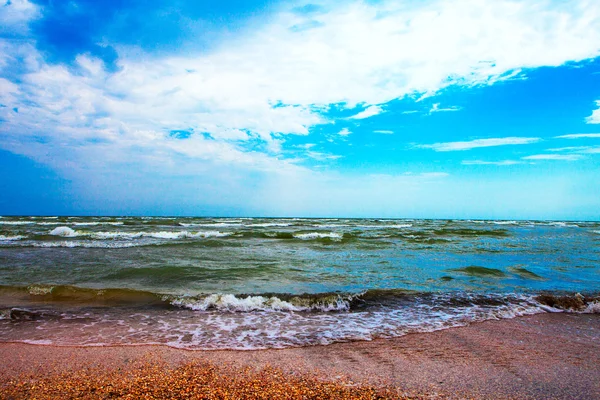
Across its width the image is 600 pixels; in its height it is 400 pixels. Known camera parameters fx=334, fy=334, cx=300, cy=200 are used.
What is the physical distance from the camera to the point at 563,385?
348 cm

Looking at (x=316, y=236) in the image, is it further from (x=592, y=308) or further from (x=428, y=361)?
(x=428, y=361)

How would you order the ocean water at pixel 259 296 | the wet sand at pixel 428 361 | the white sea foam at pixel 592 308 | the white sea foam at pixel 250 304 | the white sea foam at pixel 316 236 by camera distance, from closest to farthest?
the wet sand at pixel 428 361 → the ocean water at pixel 259 296 → the white sea foam at pixel 592 308 → the white sea foam at pixel 250 304 → the white sea foam at pixel 316 236

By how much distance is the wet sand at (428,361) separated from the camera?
3439 mm

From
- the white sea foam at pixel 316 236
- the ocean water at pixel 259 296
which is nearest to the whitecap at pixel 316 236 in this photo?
the white sea foam at pixel 316 236

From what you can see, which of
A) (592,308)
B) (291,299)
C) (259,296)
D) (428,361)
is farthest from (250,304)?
(592,308)

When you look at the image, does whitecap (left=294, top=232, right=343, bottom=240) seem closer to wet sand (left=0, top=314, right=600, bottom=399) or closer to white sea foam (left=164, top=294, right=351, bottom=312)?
white sea foam (left=164, top=294, right=351, bottom=312)

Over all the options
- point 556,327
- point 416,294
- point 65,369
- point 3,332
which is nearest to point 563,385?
point 556,327

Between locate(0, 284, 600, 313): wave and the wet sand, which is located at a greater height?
the wet sand

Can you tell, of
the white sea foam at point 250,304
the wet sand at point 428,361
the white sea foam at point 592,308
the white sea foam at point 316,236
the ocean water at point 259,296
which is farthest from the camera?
the white sea foam at point 316,236

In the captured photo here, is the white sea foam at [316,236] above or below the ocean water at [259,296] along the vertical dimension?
above

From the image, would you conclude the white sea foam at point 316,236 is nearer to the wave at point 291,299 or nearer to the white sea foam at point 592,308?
the wave at point 291,299

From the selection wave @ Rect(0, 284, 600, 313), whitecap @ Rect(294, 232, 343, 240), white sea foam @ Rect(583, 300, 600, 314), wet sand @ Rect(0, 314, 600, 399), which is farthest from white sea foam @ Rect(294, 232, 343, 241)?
wet sand @ Rect(0, 314, 600, 399)

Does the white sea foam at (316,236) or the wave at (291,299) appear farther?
the white sea foam at (316,236)

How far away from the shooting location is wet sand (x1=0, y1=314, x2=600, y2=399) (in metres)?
3.44
